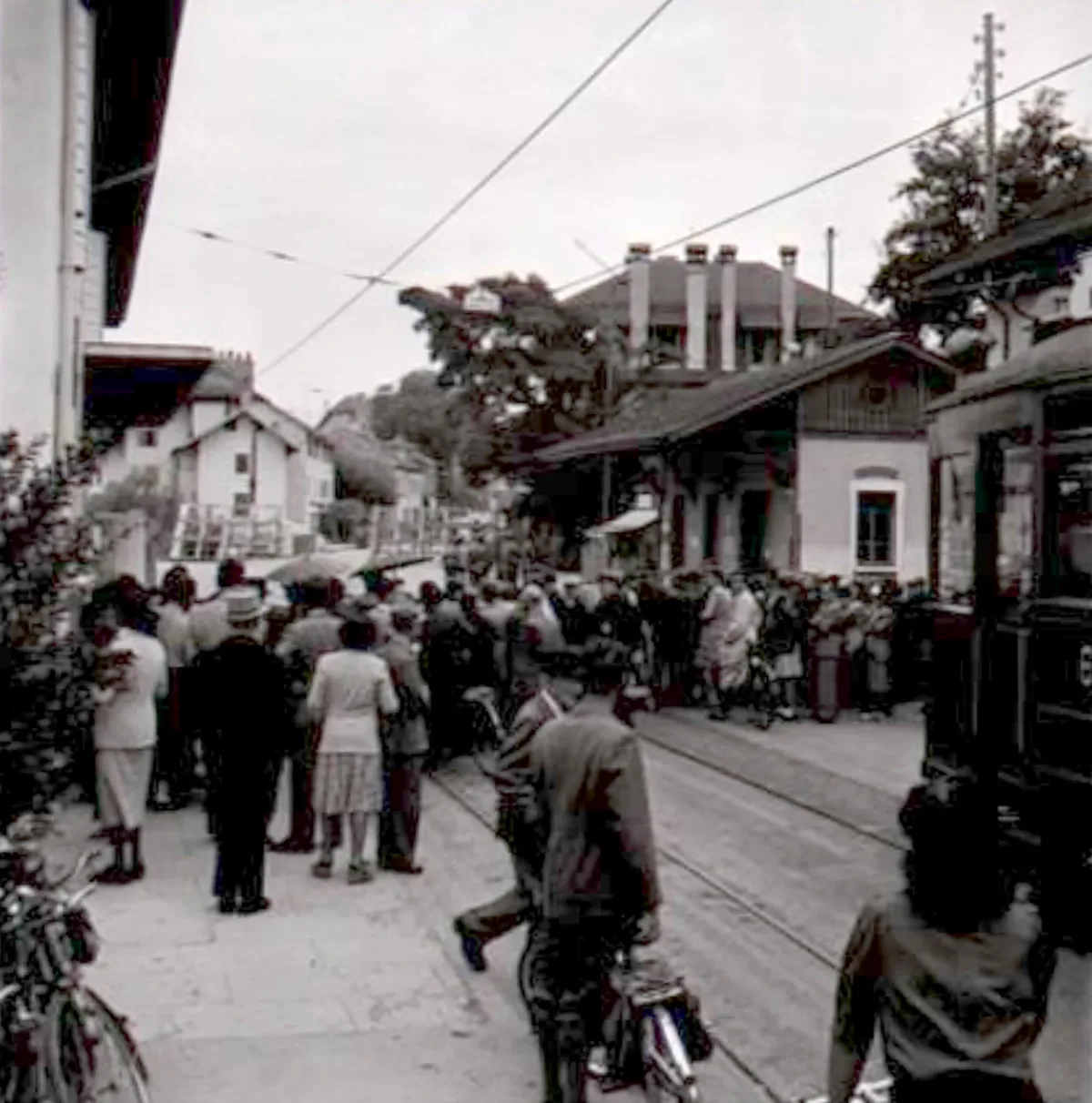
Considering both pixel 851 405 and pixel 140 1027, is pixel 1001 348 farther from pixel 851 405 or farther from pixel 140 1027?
pixel 140 1027

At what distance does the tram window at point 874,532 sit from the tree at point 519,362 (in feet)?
22.6

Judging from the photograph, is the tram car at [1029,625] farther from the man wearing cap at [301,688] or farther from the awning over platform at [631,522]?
the awning over platform at [631,522]

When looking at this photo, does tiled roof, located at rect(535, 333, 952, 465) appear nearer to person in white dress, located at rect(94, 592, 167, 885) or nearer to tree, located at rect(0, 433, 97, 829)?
person in white dress, located at rect(94, 592, 167, 885)

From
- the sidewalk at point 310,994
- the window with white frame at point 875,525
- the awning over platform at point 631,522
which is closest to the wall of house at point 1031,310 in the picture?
the sidewalk at point 310,994

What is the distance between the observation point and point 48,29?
9.11 meters

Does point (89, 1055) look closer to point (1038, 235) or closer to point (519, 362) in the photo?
point (1038, 235)

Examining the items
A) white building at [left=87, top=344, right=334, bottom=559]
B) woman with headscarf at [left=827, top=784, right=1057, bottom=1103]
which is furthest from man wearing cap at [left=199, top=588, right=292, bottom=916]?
white building at [left=87, top=344, right=334, bottom=559]

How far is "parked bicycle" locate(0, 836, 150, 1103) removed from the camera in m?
4.90

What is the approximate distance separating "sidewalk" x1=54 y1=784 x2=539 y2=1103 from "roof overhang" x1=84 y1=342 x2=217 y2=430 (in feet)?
10.2

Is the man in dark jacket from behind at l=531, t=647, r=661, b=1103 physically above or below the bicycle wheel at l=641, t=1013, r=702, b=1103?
above

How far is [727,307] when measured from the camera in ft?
205

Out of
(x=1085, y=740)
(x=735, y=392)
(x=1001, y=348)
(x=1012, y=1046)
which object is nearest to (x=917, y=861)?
(x=1012, y=1046)

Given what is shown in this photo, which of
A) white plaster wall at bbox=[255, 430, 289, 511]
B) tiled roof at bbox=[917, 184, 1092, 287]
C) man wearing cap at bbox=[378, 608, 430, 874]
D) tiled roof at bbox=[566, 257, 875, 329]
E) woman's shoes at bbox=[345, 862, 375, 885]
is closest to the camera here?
woman's shoes at bbox=[345, 862, 375, 885]

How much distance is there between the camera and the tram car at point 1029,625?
27.4 feet
